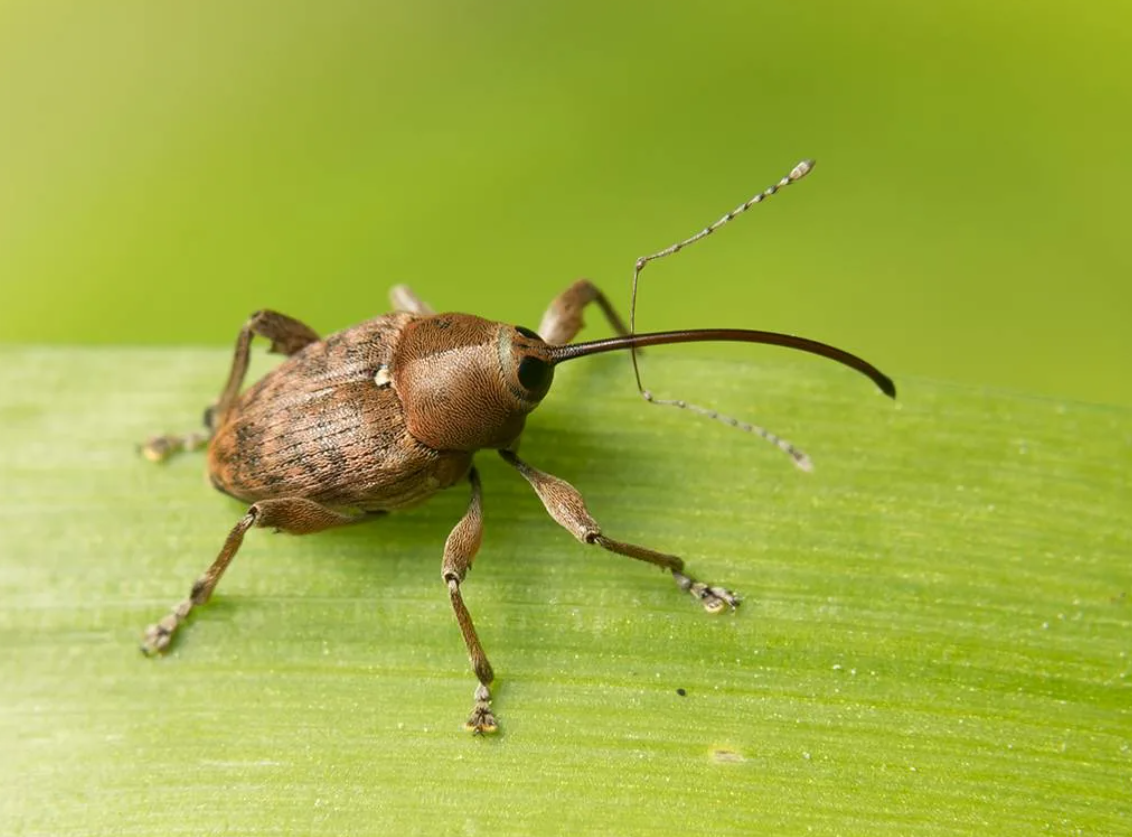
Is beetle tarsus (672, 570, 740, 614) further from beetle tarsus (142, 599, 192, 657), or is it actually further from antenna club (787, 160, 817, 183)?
beetle tarsus (142, 599, 192, 657)

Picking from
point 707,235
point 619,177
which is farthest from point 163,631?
A: point 619,177

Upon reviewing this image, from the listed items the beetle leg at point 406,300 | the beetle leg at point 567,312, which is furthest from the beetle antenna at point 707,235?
the beetle leg at point 406,300

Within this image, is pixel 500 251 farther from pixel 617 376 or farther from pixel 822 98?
pixel 822 98

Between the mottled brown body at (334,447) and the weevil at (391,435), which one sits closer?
the weevil at (391,435)

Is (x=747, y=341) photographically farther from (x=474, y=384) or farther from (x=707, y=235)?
(x=474, y=384)

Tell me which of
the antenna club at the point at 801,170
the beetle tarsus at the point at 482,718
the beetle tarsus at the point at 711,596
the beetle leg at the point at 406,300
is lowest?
the beetle tarsus at the point at 482,718

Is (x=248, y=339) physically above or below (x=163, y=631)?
above

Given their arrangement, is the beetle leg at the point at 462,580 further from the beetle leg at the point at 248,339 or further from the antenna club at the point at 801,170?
the antenna club at the point at 801,170

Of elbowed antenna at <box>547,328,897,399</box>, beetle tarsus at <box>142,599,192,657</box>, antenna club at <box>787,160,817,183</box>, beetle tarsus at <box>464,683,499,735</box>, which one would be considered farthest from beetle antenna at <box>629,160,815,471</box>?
beetle tarsus at <box>142,599,192,657</box>
